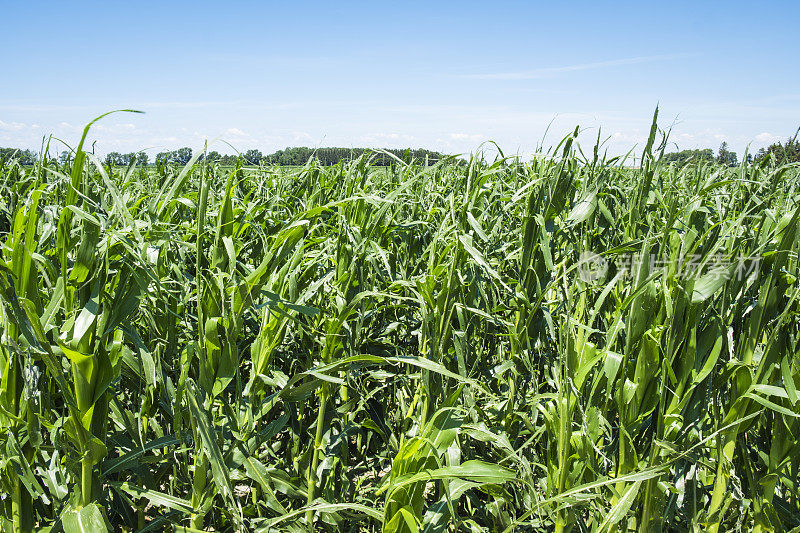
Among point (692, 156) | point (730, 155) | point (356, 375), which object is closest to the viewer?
point (356, 375)

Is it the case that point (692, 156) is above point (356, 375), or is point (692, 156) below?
above

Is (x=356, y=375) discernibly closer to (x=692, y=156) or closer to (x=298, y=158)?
(x=692, y=156)

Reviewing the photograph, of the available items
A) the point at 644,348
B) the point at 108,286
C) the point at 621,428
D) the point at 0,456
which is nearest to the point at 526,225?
the point at 644,348

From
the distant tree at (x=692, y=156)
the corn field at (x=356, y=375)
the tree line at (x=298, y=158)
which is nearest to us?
the corn field at (x=356, y=375)

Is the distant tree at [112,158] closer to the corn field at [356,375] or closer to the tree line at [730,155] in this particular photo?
the corn field at [356,375]

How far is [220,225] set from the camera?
1.30 metres

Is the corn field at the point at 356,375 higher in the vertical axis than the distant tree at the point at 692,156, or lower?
lower

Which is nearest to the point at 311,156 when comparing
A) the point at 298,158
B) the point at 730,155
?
the point at 298,158

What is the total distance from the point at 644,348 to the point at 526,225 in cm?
67

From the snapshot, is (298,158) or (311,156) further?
(298,158)

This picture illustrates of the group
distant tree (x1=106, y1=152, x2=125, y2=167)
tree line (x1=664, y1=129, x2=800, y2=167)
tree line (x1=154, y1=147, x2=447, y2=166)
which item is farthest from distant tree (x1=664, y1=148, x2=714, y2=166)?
distant tree (x1=106, y1=152, x2=125, y2=167)

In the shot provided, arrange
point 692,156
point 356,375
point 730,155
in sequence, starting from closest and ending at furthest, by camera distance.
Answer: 1. point 356,375
2. point 692,156
3. point 730,155

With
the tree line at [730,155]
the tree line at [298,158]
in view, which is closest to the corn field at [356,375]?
the tree line at [730,155]

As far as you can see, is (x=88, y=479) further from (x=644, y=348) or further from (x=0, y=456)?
(x=644, y=348)
